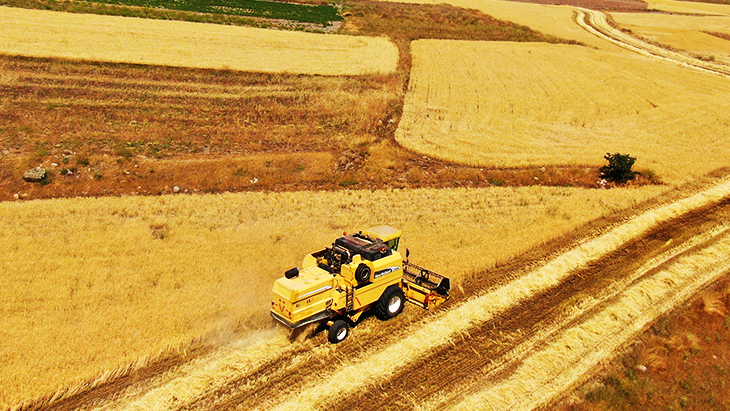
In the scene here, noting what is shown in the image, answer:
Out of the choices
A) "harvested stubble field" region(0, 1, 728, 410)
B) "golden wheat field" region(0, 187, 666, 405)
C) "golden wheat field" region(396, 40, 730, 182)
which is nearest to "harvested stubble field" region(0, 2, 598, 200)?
"harvested stubble field" region(0, 1, 728, 410)

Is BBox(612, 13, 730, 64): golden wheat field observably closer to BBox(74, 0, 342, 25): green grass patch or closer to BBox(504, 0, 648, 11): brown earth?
BBox(504, 0, 648, 11): brown earth

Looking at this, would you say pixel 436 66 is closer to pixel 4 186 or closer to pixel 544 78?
pixel 544 78

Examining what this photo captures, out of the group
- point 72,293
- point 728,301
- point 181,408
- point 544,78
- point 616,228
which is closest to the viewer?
point 181,408

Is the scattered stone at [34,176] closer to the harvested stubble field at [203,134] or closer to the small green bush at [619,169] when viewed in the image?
the harvested stubble field at [203,134]

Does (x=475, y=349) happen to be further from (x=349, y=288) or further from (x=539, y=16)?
(x=539, y=16)

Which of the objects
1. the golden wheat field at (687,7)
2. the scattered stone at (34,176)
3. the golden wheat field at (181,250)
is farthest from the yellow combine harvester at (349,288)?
the golden wheat field at (687,7)

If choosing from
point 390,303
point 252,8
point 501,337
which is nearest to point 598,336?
point 501,337

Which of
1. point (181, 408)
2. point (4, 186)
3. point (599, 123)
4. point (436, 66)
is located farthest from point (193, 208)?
point (436, 66)
